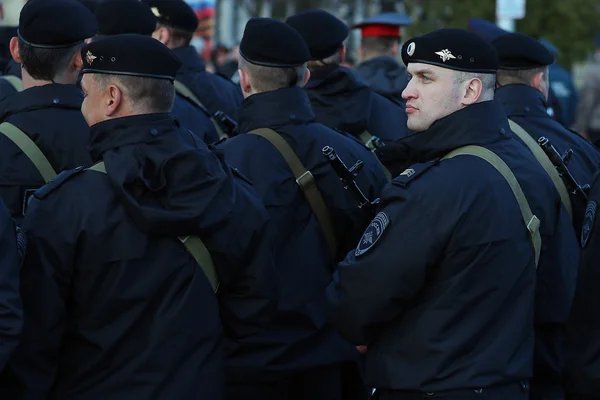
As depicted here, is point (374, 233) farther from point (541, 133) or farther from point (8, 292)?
point (541, 133)

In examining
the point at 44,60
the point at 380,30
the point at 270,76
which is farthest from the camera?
the point at 380,30

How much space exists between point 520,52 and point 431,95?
2.05 m

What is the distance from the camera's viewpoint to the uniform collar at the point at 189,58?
738 cm

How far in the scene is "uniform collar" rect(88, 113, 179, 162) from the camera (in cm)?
398

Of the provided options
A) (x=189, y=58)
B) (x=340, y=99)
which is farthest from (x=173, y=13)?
(x=340, y=99)

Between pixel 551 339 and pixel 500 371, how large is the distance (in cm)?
133

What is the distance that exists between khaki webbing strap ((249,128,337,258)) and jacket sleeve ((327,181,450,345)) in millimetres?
1226

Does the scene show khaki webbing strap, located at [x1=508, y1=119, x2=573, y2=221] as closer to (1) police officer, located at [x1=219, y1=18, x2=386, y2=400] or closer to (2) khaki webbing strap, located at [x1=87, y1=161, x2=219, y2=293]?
(1) police officer, located at [x1=219, y1=18, x2=386, y2=400]

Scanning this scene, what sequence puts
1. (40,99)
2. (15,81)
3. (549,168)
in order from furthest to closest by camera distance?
(15,81) < (549,168) < (40,99)

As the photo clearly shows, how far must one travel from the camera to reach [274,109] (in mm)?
5383

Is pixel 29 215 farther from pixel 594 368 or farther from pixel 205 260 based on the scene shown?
pixel 594 368

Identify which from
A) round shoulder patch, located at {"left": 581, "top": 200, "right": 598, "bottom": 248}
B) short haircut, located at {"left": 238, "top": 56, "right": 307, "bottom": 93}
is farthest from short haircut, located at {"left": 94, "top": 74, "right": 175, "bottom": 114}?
round shoulder patch, located at {"left": 581, "top": 200, "right": 598, "bottom": 248}

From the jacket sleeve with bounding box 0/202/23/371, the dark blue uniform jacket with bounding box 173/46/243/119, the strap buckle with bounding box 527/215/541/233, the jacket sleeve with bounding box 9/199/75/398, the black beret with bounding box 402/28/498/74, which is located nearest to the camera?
the jacket sleeve with bounding box 0/202/23/371

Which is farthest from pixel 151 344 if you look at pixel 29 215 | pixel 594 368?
pixel 594 368
